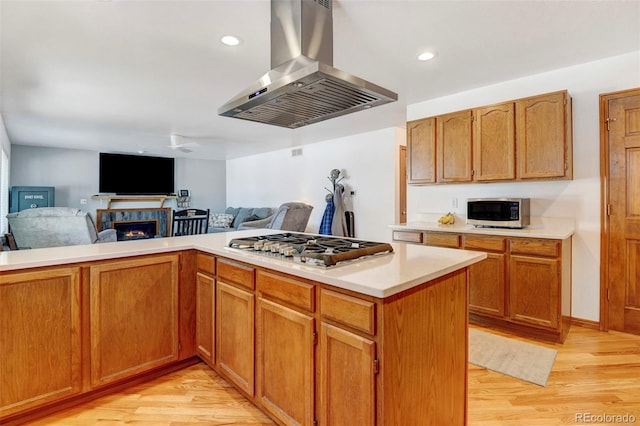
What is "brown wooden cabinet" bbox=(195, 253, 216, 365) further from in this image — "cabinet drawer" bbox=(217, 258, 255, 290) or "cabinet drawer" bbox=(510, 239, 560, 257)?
"cabinet drawer" bbox=(510, 239, 560, 257)

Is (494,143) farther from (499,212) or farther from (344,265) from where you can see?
(344,265)

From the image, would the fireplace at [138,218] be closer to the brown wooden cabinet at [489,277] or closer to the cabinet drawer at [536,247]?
the brown wooden cabinet at [489,277]

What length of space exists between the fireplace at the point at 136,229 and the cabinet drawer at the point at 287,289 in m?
7.00

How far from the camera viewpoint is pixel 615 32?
2.32 metres

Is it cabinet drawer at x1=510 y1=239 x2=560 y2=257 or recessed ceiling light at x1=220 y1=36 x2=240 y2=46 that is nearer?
recessed ceiling light at x1=220 y1=36 x2=240 y2=46

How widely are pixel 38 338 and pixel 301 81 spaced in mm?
1888

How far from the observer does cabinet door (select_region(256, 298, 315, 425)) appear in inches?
55.1

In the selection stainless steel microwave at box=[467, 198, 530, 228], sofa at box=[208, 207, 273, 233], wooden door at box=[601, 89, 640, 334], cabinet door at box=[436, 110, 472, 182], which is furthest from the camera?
sofa at box=[208, 207, 273, 233]

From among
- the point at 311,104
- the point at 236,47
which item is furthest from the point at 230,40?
the point at 311,104

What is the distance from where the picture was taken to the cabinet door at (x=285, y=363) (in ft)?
4.59

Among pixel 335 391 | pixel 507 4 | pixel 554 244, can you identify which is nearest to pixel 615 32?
pixel 507 4

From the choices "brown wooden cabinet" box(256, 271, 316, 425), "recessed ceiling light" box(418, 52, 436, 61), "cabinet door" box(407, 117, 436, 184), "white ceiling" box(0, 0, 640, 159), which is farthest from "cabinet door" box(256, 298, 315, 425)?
"cabinet door" box(407, 117, 436, 184)

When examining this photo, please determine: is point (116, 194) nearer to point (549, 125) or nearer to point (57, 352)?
point (57, 352)

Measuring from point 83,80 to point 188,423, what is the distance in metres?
3.24
